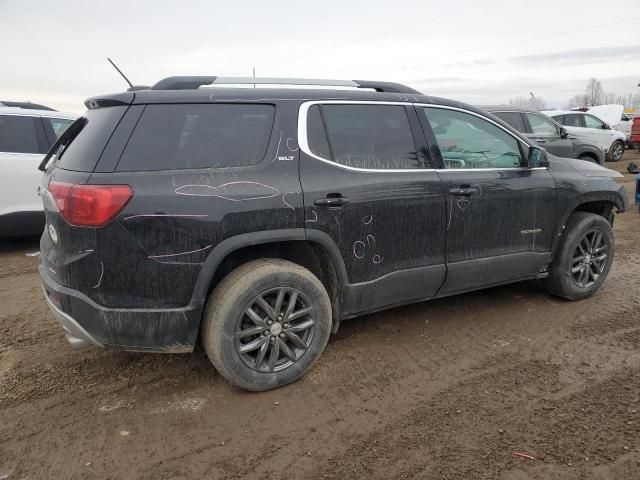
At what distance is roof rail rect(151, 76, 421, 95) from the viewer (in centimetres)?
298

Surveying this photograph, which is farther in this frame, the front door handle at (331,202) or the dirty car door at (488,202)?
the dirty car door at (488,202)

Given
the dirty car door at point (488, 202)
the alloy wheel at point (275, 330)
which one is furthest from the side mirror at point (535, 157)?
the alloy wheel at point (275, 330)

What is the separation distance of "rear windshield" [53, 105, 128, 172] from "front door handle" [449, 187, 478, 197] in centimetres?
220

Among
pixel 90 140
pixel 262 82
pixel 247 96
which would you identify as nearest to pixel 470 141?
pixel 262 82

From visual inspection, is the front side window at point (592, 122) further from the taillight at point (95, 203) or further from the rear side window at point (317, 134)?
the taillight at point (95, 203)

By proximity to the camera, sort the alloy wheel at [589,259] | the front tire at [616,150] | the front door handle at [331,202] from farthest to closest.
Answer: the front tire at [616,150]
the alloy wheel at [589,259]
the front door handle at [331,202]

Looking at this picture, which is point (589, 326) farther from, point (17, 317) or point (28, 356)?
point (17, 317)

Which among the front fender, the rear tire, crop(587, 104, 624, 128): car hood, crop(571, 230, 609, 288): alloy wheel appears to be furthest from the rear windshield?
crop(587, 104, 624, 128): car hood

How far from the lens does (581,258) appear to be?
438 centimetres

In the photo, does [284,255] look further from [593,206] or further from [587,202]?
[593,206]

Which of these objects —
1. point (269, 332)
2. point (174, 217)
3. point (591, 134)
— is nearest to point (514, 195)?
point (269, 332)

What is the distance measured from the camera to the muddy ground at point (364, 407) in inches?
94.5

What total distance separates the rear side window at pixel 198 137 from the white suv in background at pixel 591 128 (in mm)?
13601

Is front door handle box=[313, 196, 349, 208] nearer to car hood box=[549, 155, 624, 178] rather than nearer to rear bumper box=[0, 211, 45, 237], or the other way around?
car hood box=[549, 155, 624, 178]
